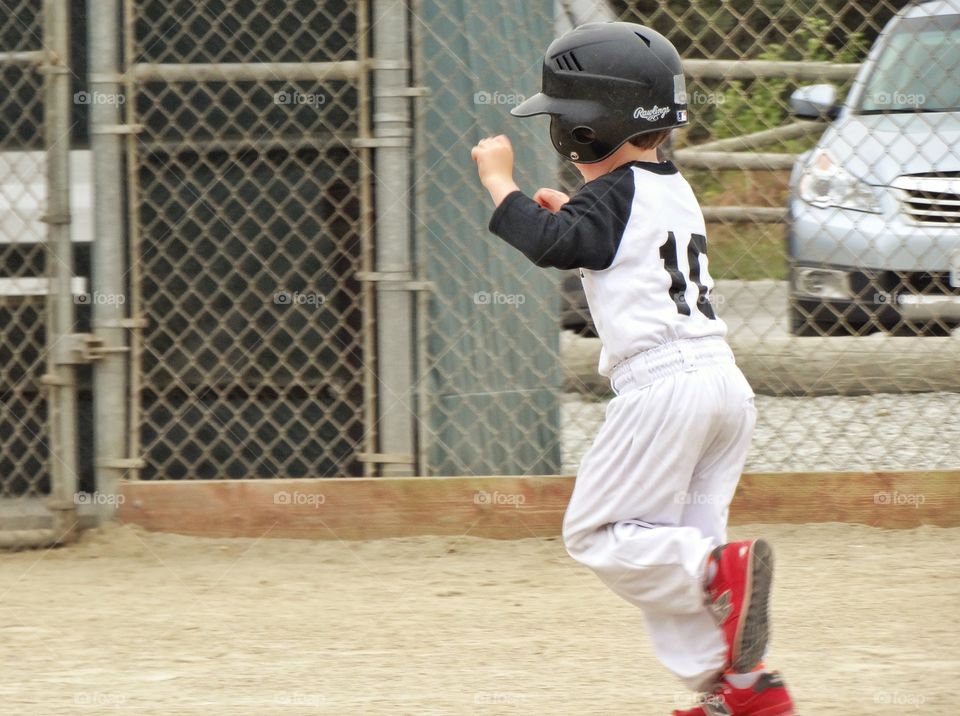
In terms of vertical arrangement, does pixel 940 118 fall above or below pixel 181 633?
above

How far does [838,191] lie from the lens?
558 centimetres

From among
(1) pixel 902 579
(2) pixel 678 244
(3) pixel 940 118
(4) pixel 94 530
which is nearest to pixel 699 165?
(3) pixel 940 118

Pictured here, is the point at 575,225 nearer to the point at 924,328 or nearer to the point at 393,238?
the point at 393,238

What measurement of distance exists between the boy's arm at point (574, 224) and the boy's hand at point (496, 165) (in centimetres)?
2

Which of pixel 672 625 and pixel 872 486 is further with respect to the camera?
pixel 872 486

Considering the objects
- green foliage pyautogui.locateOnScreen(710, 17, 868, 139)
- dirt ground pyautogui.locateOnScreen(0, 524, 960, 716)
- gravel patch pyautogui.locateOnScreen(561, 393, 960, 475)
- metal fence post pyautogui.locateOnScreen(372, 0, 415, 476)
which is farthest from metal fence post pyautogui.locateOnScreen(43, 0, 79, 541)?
green foliage pyautogui.locateOnScreen(710, 17, 868, 139)

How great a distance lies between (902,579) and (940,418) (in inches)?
62.3

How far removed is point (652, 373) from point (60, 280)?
264 centimetres

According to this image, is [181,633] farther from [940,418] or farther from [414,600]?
[940,418]

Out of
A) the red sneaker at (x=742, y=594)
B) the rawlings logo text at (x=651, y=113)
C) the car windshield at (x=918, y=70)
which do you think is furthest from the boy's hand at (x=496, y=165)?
the car windshield at (x=918, y=70)

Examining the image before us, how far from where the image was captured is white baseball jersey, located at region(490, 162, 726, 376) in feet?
8.99

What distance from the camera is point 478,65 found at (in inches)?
183

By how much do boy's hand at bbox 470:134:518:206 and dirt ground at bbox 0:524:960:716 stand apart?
122 cm

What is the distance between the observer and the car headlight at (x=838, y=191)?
5555 millimetres
